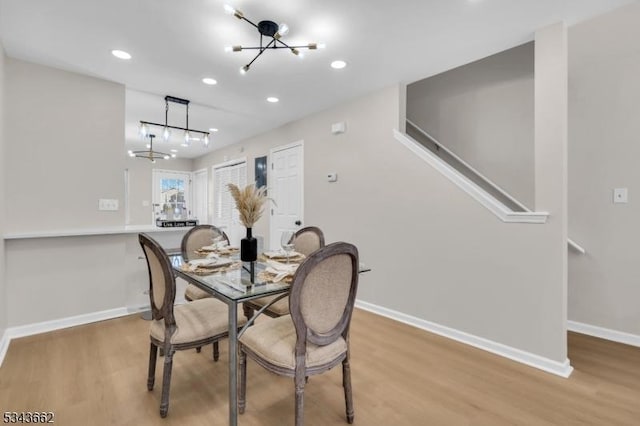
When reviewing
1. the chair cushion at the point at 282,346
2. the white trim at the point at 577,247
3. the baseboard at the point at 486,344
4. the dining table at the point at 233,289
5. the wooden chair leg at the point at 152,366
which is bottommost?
the baseboard at the point at 486,344

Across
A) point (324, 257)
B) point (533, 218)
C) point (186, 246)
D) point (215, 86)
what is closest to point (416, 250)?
point (533, 218)

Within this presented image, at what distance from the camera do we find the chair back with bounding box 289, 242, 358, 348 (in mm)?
1398

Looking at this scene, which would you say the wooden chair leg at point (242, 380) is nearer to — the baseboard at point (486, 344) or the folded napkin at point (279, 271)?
the folded napkin at point (279, 271)

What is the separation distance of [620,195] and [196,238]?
3849 millimetres

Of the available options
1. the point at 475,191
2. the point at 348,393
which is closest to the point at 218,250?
the point at 348,393

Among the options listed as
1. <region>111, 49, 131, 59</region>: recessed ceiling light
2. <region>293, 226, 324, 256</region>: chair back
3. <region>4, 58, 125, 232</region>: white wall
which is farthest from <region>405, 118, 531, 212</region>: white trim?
<region>4, 58, 125, 232</region>: white wall

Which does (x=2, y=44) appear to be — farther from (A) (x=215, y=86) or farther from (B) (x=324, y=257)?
(B) (x=324, y=257)

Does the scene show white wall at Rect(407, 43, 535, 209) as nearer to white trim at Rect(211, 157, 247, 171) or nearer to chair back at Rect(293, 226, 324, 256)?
chair back at Rect(293, 226, 324, 256)

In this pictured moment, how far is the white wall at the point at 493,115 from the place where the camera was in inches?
126

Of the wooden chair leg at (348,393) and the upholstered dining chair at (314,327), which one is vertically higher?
the upholstered dining chair at (314,327)

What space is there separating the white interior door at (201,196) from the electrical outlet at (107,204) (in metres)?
4.07

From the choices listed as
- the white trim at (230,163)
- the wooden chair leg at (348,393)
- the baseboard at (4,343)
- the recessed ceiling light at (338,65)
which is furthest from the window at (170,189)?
the wooden chair leg at (348,393)

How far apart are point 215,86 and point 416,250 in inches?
110

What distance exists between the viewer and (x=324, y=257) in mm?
1416
